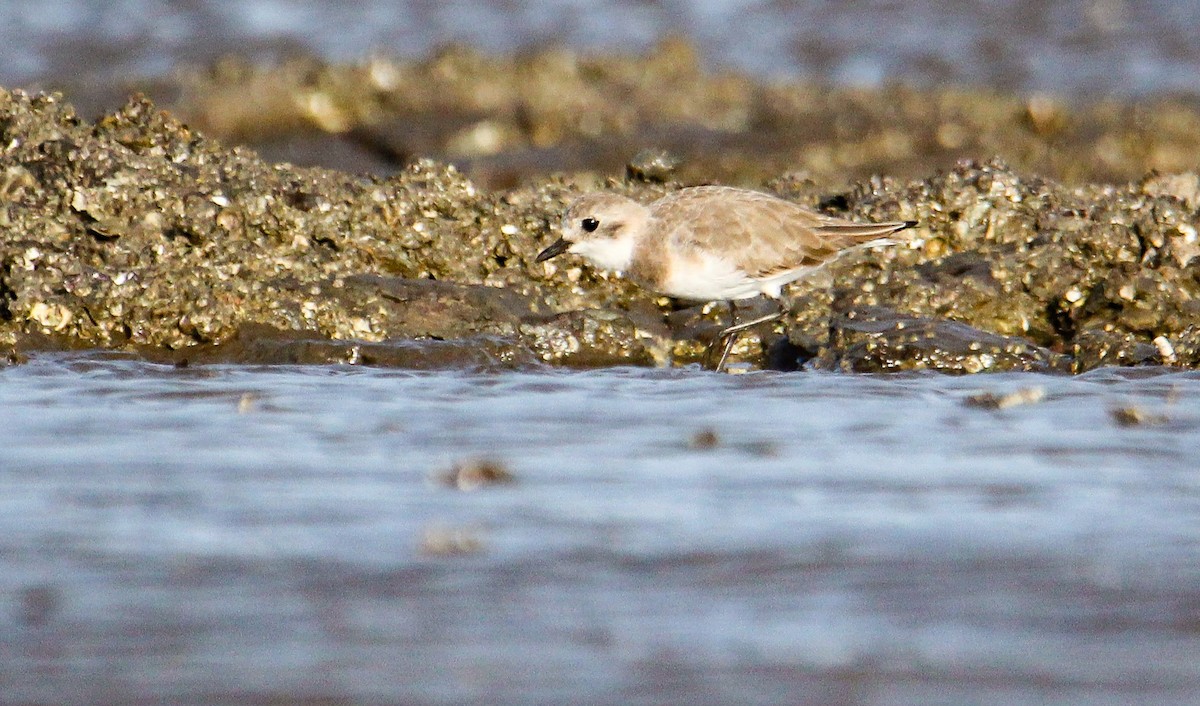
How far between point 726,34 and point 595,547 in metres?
13.1

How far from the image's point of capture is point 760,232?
786 cm

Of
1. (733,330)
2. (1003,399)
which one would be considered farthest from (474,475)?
(733,330)

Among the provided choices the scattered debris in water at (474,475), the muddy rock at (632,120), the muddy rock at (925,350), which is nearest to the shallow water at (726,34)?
the muddy rock at (632,120)

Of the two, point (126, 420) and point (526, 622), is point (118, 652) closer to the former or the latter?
point (526, 622)

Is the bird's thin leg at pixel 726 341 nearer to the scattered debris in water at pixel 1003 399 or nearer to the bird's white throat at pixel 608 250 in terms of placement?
the bird's white throat at pixel 608 250

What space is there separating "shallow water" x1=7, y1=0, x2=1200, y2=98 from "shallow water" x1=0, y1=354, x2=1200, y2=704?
976 centimetres

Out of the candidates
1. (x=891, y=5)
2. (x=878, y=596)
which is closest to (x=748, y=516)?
(x=878, y=596)

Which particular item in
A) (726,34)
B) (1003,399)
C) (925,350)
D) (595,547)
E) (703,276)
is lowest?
(595,547)

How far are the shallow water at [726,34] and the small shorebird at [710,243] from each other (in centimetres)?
786

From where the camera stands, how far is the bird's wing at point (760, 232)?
25.4 ft

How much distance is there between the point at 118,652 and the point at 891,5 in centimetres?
1478

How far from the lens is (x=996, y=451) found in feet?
17.7

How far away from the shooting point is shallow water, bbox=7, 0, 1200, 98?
15648mm

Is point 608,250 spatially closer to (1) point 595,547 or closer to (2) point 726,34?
(1) point 595,547
